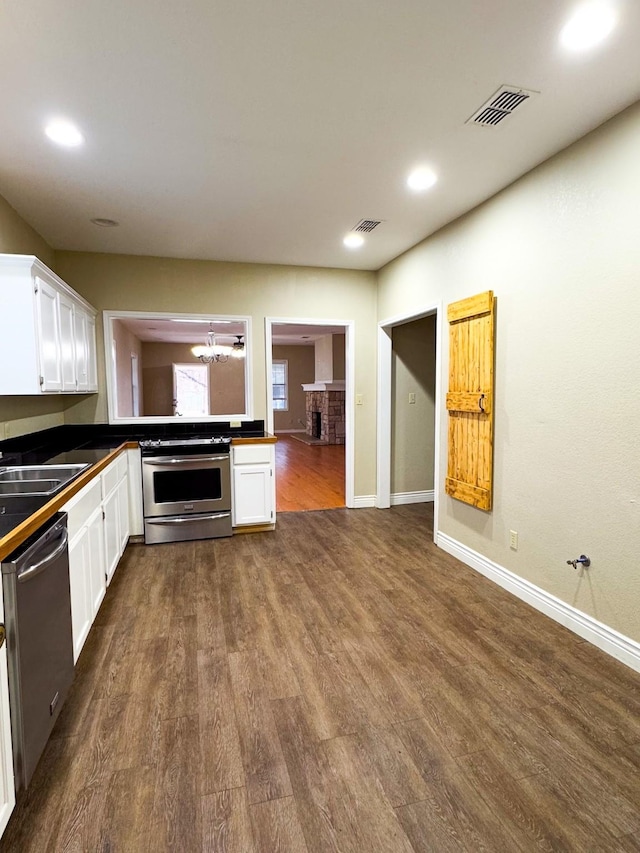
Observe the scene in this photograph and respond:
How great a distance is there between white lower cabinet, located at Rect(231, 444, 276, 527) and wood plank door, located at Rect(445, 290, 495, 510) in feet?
5.24

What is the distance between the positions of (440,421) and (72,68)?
Result: 3.16 m

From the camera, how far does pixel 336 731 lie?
1.81 meters

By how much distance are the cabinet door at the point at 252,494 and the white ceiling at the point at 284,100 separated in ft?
6.98

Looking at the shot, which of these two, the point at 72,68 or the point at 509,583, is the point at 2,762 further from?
the point at 509,583

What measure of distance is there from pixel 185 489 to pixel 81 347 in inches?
56.8

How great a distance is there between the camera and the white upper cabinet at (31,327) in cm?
260

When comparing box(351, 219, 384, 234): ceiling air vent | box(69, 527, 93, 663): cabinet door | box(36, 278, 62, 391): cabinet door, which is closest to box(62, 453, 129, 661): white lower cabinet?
box(69, 527, 93, 663): cabinet door

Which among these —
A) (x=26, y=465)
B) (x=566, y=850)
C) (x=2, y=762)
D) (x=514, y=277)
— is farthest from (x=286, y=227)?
(x=566, y=850)

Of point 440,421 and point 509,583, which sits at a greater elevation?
point 440,421

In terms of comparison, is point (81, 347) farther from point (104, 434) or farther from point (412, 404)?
point (412, 404)

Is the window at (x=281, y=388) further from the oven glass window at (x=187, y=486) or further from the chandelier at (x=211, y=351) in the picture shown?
the oven glass window at (x=187, y=486)

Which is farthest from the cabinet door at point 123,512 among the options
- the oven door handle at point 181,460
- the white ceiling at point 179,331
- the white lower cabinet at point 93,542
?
the white ceiling at point 179,331

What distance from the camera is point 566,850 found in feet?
4.37

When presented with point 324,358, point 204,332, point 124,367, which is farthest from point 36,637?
point 324,358
